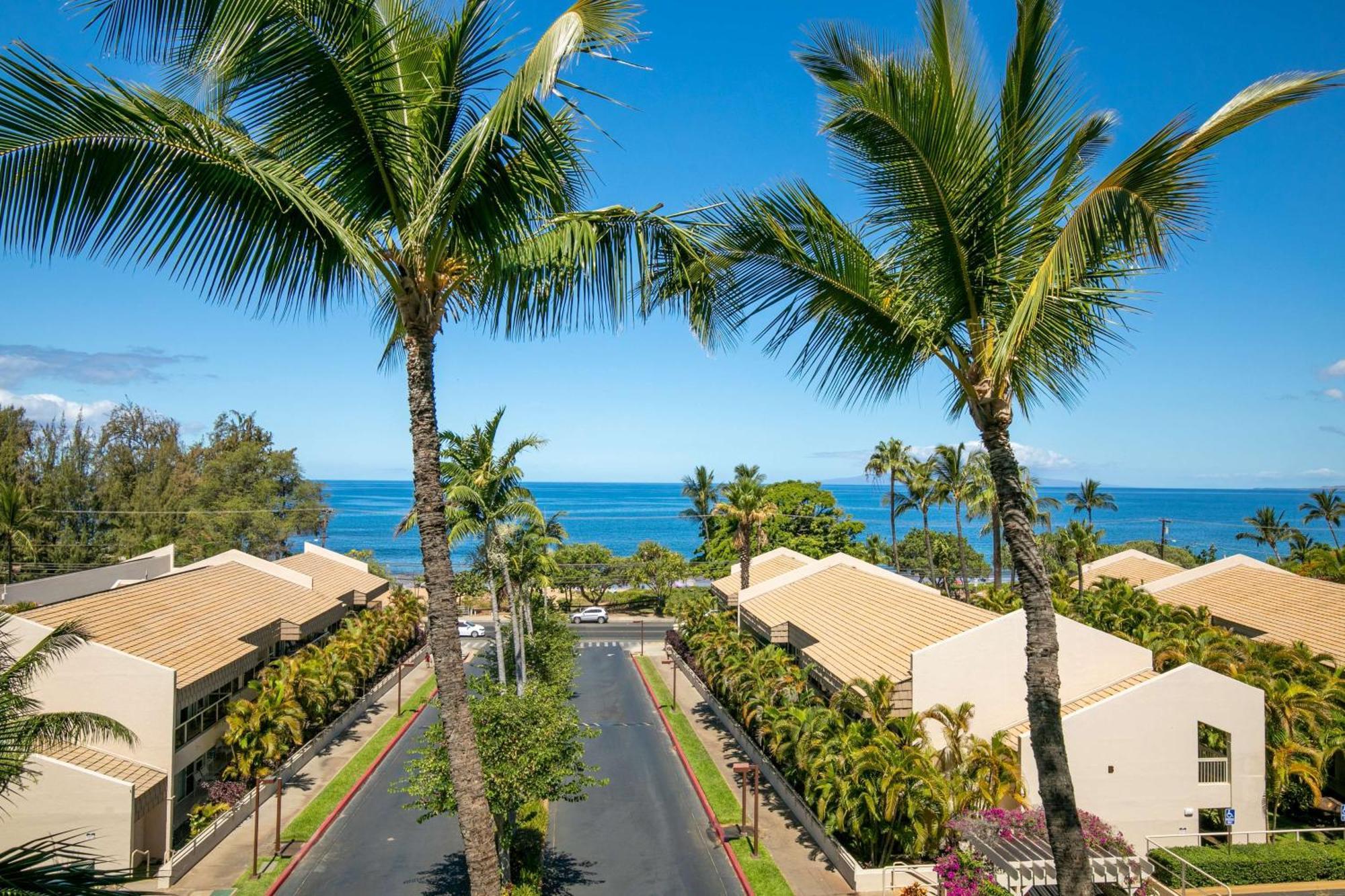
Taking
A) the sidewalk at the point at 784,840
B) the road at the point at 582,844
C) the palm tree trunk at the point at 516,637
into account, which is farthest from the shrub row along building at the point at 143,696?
the sidewalk at the point at 784,840

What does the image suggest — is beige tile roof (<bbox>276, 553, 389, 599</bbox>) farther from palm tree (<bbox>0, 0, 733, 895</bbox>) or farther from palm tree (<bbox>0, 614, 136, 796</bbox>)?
palm tree (<bbox>0, 0, 733, 895</bbox>)

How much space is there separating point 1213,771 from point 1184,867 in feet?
11.2

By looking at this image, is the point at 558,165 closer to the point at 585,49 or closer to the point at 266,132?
the point at 585,49

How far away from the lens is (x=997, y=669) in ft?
68.0

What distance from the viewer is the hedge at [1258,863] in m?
18.0

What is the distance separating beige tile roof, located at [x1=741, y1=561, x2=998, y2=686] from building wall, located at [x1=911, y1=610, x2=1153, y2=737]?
23.4 inches

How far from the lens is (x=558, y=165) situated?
21.0 feet

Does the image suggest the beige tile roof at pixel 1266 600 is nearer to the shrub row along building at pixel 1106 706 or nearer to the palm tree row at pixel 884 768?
the shrub row along building at pixel 1106 706

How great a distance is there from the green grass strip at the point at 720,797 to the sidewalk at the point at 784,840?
0.23m

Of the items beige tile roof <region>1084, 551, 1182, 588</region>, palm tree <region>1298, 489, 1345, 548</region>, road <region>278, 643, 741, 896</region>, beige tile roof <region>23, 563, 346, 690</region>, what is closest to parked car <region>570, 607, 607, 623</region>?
beige tile roof <region>23, 563, 346, 690</region>

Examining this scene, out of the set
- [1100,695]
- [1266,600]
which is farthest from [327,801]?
[1266,600]

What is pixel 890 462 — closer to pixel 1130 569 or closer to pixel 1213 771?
pixel 1130 569

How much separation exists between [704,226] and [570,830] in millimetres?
19257

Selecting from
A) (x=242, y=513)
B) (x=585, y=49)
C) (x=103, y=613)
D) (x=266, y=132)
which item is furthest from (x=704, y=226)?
(x=242, y=513)
